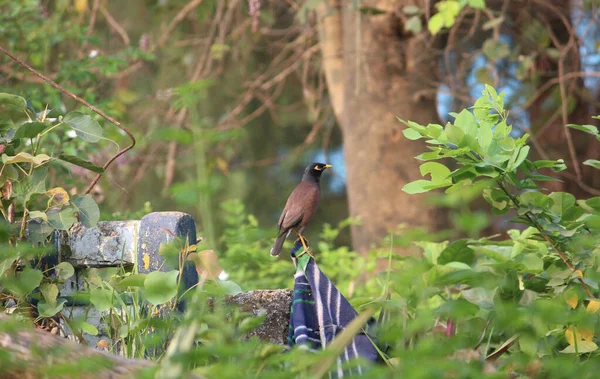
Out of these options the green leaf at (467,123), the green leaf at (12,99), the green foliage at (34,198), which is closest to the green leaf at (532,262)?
the green leaf at (467,123)

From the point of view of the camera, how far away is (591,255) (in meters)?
1.86

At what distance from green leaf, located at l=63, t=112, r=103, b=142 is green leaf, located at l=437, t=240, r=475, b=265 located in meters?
0.95

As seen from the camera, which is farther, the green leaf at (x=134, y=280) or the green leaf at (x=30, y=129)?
the green leaf at (x=30, y=129)

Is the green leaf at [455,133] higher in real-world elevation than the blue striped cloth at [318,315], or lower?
higher

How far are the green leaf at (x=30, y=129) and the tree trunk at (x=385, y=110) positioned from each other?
2.95m

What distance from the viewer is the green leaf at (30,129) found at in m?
1.86

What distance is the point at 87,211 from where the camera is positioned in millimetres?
1946

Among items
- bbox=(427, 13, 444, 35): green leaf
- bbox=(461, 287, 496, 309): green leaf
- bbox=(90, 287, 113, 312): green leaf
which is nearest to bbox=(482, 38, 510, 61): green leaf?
bbox=(427, 13, 444, 35): green leaf

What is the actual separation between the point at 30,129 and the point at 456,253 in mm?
1137

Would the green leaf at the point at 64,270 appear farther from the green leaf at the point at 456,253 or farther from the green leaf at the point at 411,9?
the green leaf at the point at 411,9

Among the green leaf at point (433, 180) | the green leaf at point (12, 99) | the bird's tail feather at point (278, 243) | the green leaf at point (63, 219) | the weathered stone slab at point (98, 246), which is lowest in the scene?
the bird's tail feather at point (278, 243)

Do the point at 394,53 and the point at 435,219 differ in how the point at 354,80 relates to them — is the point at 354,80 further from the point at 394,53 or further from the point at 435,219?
the point at 435,219

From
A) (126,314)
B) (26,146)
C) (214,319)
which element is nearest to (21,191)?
(126,314)

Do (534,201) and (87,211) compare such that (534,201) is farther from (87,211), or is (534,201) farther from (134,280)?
(87,211)
